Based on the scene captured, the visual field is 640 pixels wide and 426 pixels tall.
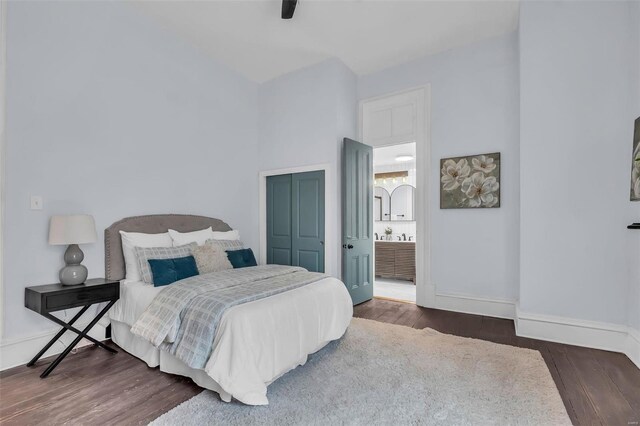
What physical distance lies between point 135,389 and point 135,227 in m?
1.68

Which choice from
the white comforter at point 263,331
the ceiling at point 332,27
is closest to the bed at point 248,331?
the white comforter at point 263,331

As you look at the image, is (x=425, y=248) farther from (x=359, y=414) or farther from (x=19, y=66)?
(x=19, y=66)

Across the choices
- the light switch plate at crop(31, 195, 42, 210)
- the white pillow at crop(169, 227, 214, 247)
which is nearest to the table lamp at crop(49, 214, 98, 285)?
the light switch plate at crop(31, 195, 42, 210)

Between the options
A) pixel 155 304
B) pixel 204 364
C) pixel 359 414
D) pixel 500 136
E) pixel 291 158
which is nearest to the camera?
pixel 359 414

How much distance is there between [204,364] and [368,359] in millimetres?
1293

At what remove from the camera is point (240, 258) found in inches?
141

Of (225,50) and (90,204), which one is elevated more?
(225,50)

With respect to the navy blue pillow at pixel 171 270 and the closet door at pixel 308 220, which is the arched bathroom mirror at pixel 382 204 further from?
the navy blue pillow at pixel 171 270

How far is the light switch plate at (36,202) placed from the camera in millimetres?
2625

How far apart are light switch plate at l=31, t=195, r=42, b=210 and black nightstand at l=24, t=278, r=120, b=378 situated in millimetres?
666

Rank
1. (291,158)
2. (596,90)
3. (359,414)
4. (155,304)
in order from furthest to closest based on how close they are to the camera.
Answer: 1. (291,158)
2. (596,90)
3. (155,304)
4. (359,414)

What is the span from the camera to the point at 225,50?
161 inches

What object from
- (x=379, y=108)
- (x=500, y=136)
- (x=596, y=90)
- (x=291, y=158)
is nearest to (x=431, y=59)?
(x=379, y=108)

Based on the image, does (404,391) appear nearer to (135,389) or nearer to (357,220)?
(135,389)
